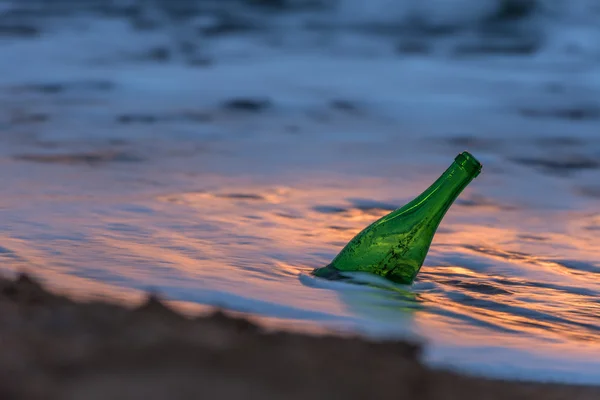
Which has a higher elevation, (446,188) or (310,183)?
(310,183)

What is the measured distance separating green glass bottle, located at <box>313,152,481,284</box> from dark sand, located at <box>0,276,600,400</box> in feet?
2.97

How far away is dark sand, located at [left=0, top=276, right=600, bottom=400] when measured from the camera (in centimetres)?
91

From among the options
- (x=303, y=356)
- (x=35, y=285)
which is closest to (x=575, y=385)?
(x=303, y=356)

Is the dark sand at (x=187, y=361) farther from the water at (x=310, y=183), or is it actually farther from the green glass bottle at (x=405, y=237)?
the green glass bottle at (x=405, y=237)

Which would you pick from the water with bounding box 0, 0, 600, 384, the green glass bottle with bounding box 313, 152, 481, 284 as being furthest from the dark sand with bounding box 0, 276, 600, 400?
the green glass bottle with bounding box 313, 152, 481, 284

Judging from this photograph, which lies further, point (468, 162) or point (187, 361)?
point (468, 162)

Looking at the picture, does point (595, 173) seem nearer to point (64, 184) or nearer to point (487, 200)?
point (487, 200)

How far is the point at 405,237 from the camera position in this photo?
2225 millimetres

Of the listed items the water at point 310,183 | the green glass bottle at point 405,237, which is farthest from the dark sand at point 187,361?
the green glass bottle at point 405,237

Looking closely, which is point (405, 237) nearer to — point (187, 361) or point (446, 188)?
point (446, 188)

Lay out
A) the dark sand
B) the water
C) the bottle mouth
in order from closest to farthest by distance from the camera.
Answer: the dark sand → the water → the bottle mouth

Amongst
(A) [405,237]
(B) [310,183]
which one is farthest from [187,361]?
(B) [310,183]

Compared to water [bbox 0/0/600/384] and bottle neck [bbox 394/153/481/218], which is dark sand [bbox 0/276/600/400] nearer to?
water [bbox 0/0/600/384]

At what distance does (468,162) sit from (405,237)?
0.73 feet
